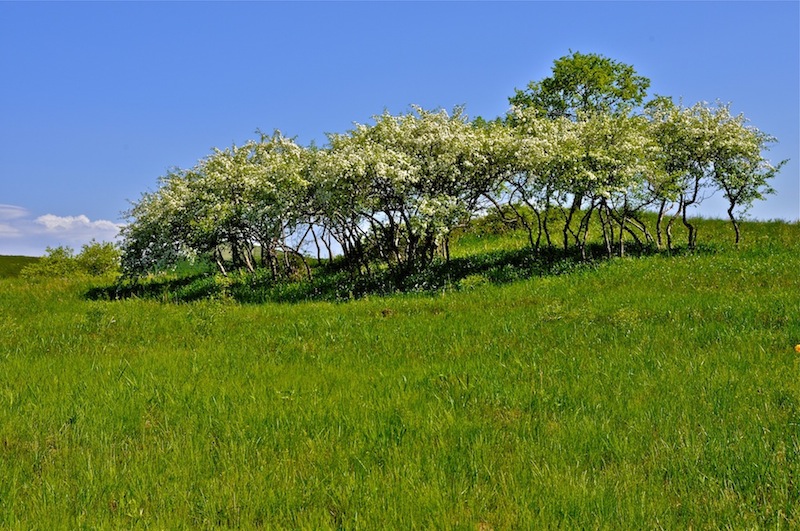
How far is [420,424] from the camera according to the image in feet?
17.4

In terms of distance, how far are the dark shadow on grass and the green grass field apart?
7543 mm

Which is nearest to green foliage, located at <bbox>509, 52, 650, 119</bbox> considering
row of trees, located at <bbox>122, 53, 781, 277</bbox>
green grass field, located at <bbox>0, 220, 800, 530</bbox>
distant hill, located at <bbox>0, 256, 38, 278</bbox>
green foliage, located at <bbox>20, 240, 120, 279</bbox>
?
row of trees, located at <bbox>122, 53, 781, 277</bbox>

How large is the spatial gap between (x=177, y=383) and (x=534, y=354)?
5029mm

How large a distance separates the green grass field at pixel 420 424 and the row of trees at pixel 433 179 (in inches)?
328

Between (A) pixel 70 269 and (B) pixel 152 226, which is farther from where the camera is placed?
(A) pixel 70 269

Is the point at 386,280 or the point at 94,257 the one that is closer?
the point at 386,280

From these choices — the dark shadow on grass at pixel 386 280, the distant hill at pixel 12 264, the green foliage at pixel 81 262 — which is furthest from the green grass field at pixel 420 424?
the distant hill at pixel 12 264

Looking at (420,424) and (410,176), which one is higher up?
(410,176)

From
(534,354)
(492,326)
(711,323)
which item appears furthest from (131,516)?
(711,323)

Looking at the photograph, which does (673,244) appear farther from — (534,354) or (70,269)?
(70,269)

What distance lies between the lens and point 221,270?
2694cm

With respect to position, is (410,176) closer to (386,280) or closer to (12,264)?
(386,280)

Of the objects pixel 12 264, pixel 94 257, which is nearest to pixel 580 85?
pixel 94 257

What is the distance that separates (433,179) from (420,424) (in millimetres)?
14616
